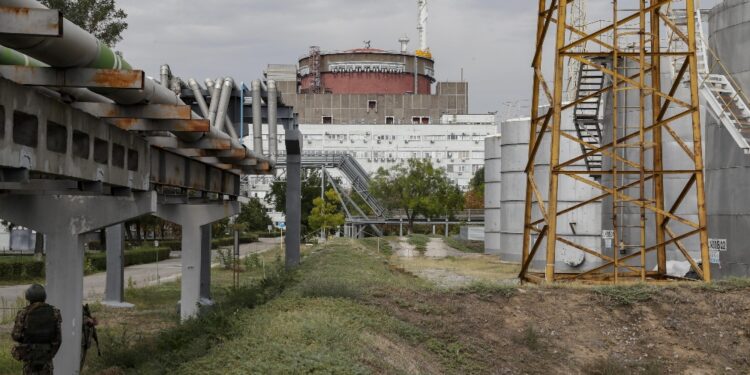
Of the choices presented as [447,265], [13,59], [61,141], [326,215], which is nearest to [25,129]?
[13,59]

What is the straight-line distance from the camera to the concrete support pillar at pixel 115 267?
1125 inches

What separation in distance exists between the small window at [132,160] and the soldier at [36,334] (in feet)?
12.9

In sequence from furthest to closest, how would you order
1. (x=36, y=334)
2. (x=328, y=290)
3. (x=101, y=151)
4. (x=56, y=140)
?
1. (x=328, y=290)
2. (x=101, y=151)
3. (x=36, y=334)
4. (x=56, y=140)

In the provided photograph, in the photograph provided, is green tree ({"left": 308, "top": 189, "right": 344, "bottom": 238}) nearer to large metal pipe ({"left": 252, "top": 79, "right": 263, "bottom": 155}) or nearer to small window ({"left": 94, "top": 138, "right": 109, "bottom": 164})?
large metal pipe ({"left": 252, "top": 79, "right": 263, "bottom": 155})

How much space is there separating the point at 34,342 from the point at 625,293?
493 inches

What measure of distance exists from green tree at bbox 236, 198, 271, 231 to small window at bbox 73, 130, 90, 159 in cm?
8090

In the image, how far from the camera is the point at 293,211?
32.0 m

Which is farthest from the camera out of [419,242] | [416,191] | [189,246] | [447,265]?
[416,191]

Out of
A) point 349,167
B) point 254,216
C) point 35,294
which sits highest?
point 349,167

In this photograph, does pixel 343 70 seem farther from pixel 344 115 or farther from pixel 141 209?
pixel 141 209

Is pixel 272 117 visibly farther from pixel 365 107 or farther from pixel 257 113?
pixel 365 107

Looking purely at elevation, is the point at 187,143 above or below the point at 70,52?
below

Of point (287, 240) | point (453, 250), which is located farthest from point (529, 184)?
point (453, 250)

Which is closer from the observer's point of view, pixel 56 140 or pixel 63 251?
pixel 56 140
